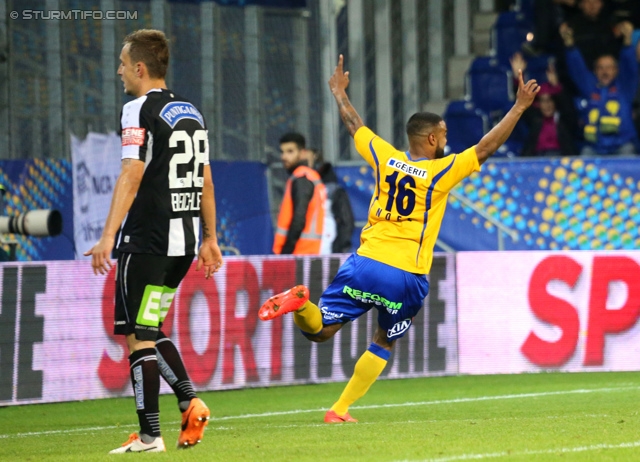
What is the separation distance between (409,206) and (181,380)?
6.36 ft

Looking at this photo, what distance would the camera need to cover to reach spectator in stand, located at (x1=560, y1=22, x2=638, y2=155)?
51.9 ft

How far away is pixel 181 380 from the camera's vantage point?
6172mm

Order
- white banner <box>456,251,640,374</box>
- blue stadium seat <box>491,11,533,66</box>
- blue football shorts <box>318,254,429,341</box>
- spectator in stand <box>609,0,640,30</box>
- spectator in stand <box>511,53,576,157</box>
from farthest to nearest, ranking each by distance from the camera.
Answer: blue stadium seat <box>491,11,533,66</box> < spectator in stand <box>609,0,640,30</box> < spectator in stand <box>511,53,576,157</box> < white banner <box>456,251,640,374</box> < blue football shorts <box>318,254,429,341</box>

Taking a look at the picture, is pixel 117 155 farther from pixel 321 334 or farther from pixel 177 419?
pixel 321 334

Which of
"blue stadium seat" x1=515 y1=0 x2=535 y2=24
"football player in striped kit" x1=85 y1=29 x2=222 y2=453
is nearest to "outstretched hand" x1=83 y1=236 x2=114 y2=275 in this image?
"football player in striped kit" x1=85 y1=29 x2=222 y2=453

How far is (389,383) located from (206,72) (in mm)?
4060

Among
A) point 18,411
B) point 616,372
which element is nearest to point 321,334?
point 18,411

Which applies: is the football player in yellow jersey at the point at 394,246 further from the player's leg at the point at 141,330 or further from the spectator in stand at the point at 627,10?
the spectator in stand at the point at 627,10

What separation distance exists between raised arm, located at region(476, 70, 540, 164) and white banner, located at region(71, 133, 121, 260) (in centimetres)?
554

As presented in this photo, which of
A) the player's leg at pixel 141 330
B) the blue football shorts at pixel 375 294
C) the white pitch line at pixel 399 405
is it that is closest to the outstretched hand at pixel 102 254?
the player's leg at pixel 141 330

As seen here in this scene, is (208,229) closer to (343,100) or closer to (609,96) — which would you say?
(343,100)

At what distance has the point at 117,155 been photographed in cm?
1191

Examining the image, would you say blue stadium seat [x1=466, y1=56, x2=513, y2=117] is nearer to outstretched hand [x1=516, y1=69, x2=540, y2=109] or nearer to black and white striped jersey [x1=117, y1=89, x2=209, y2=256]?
outstretched hand [x1=516, y1=69, x2=540, y2=109]

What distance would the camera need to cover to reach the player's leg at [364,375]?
752 cm
